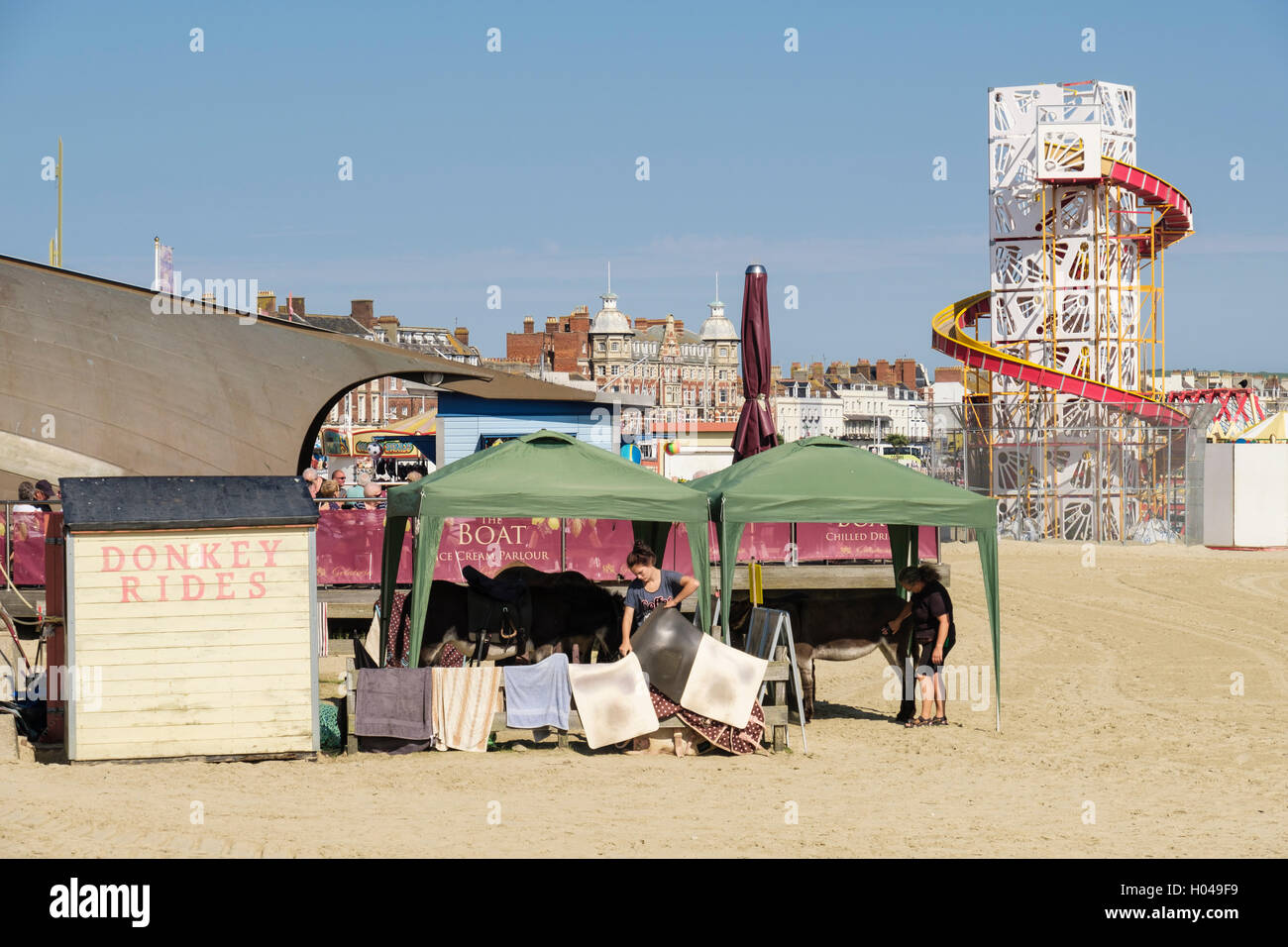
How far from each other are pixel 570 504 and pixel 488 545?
5401mm

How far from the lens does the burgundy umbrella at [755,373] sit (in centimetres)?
1964

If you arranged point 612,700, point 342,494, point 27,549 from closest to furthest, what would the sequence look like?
point 612,700, point 27,549, point 342,494

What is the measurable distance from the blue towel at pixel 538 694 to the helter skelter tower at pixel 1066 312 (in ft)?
89.7

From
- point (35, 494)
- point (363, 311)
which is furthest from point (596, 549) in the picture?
point (363, 311)

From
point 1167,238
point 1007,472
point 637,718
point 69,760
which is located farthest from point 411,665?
point 1167,238

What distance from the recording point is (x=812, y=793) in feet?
33.5

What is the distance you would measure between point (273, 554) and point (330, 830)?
3.12m

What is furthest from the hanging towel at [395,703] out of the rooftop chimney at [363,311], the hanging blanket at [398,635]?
the rooftop chimney at [363,311]

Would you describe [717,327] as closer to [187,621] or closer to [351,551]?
[351,551]

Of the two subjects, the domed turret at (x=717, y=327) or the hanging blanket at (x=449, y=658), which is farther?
the domed turret at (x=717, y=327)

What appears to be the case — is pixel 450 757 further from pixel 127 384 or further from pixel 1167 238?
pixel 1167 238

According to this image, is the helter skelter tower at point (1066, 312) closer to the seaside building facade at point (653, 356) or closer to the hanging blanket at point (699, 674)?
the hanging blanket at point (699, 674)

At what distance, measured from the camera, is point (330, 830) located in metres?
8.66

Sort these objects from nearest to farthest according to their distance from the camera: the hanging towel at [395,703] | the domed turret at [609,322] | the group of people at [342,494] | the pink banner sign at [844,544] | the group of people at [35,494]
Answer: the hanging towel at [395,703], the group of people at [35,494], the group of people at [342,494], the pink banner sign at [844,544], the domed turret at [609,322]
